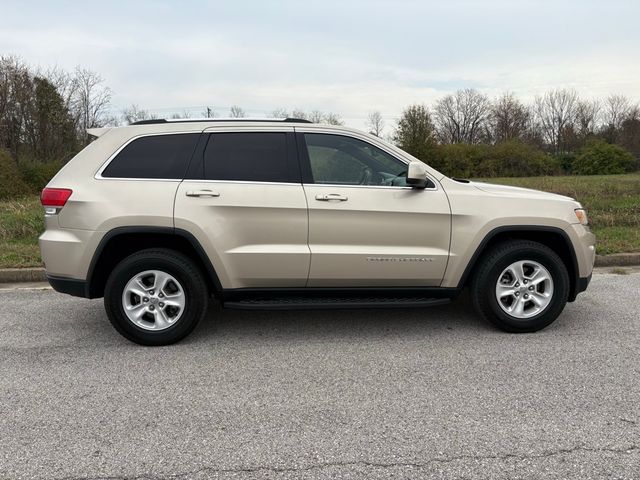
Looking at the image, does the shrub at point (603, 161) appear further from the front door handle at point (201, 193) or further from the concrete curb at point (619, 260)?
the front door handle at point (201, 193)

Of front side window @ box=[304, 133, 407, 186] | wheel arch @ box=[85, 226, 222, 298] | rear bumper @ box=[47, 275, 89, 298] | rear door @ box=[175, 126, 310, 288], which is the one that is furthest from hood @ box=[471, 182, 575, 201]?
rear bumper @ box=[47, 275, 89, 298]

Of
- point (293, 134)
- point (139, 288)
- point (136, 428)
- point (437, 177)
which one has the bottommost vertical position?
point (136, 428)

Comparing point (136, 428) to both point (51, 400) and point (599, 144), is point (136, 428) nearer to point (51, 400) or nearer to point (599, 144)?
point (51, 400)

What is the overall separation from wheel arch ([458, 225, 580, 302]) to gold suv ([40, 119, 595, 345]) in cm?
2

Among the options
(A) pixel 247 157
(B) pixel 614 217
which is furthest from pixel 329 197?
(B) pixel 614 217

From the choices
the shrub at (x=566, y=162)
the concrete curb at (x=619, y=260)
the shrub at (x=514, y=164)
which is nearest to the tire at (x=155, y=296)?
the concrete curb at (x=619, y=260)

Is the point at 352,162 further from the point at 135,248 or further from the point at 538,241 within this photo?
Result: the point at 135,248

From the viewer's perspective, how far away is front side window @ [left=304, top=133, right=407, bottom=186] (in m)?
4.24

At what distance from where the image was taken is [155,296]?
406 cm

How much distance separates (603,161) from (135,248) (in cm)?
4701

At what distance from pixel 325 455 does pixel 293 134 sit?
2654mm

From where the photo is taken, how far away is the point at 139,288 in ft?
13.3

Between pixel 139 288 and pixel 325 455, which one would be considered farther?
pixel 139 288

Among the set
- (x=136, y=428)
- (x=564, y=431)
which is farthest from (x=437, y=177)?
(x=136, y=428)
